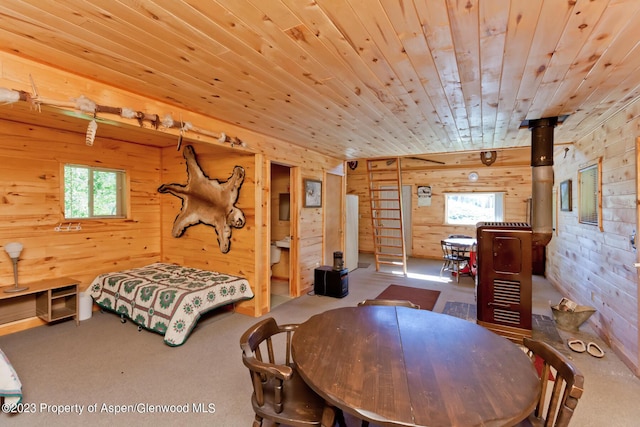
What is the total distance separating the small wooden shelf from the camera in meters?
3.17

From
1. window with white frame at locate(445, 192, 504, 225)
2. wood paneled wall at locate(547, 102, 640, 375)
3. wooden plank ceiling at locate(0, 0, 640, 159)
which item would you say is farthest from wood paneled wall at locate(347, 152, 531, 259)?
wooden plank ceiling at locate(0, 0, 640, 159)

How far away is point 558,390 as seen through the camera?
1239mm

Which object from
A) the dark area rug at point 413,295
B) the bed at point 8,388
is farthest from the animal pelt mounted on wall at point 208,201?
the dark area rug at point 413,295

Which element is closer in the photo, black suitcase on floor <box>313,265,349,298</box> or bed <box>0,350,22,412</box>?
bed <box>0,350,22,412</box>

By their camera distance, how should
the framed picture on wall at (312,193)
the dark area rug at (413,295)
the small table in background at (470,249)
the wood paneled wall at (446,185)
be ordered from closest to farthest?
the dark area rug at (413,295), the framed picture on wall at (312,193), the small table in background at (470,249), the wood paneled wall at (446,185)

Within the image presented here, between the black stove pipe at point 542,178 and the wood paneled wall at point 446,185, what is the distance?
157 inches

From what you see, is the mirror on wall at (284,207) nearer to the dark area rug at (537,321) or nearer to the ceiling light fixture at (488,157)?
the dark area rug at (537,321)

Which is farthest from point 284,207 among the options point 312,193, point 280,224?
point 312,193

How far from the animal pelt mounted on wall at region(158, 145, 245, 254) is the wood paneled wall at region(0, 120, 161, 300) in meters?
0.48

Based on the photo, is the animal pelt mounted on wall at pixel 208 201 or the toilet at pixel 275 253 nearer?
the animal pelt mounted on wall at pixel 208 201

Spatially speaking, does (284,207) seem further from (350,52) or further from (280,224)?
(350,52)

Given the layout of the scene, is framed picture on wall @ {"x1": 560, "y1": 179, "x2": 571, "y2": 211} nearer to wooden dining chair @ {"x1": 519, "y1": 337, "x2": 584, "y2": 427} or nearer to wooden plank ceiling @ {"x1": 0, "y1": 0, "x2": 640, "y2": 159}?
wooden plank ceiling @ {"x1": 0, "y1": 0, "x2": 640, "y2": 159}

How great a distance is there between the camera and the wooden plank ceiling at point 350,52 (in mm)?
1351

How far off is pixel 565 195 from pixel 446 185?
3.21 metres
